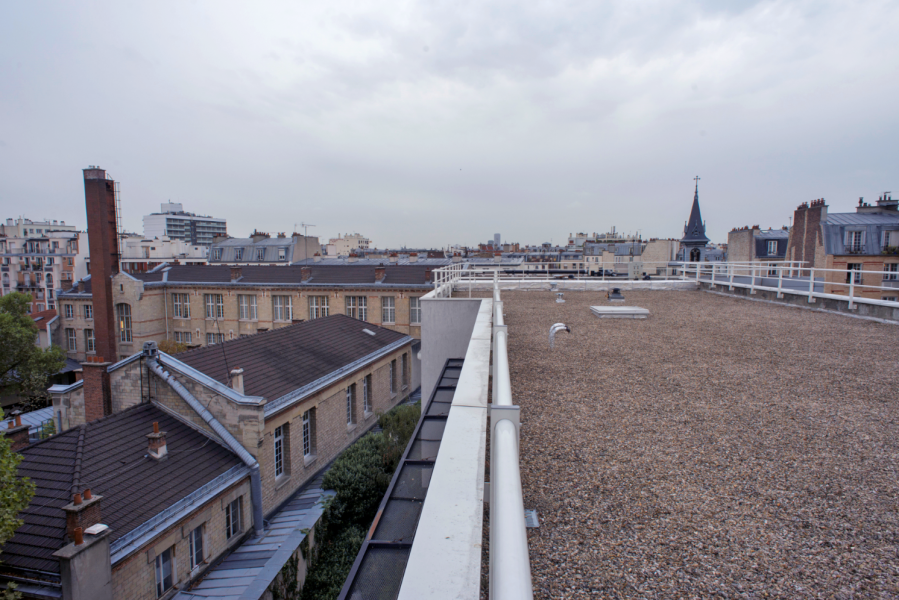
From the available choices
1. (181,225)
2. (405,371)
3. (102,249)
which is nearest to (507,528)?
(405,371)

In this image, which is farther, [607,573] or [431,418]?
[431,418]

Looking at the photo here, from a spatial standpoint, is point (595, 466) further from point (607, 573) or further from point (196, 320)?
point (196, 320)

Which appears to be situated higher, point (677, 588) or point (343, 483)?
point (677, 588)

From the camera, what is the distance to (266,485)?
14711mm

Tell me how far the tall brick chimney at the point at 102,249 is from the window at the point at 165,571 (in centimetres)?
2935

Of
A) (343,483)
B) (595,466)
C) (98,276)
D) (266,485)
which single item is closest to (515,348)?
(595,466)

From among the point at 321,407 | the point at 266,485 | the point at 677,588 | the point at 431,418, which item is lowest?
the point at 266,485

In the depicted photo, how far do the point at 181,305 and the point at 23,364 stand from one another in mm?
10801

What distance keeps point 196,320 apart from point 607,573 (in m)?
43.6

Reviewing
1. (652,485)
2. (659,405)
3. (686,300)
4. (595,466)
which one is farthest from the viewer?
(686,300)

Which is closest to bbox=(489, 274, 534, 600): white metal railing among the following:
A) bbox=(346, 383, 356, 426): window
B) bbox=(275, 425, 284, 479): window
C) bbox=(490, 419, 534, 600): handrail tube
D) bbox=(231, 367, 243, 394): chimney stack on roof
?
bbox=(490, 419, 534, 600): handrail tube

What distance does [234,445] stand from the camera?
1395 centimetres

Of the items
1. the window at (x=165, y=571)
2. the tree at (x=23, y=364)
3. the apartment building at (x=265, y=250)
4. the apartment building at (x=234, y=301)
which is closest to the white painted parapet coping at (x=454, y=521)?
the window at (x=165, y=571)

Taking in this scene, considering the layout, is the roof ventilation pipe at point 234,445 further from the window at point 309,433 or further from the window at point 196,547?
the window at point 309,433
